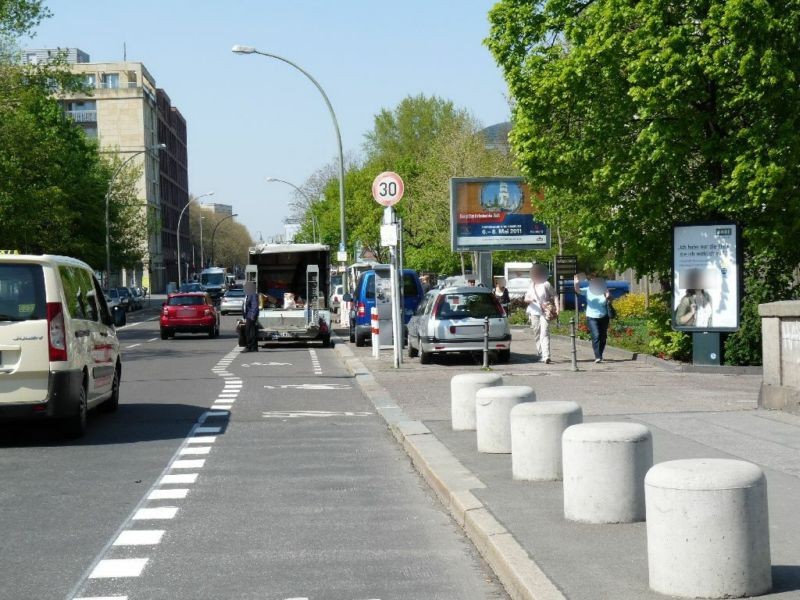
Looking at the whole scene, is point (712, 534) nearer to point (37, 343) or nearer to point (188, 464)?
point (188, 464)

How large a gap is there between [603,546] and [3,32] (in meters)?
45.9

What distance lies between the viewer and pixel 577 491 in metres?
7.70

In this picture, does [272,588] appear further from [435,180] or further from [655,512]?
[435,180]

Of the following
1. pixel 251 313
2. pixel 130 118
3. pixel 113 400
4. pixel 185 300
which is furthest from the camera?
pixel 130 118

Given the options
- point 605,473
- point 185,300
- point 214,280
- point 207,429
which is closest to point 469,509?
point 605,473

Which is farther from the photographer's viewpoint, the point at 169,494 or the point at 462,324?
the point at 462,324

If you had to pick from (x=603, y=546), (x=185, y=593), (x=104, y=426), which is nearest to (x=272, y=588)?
(x=185, y=593)

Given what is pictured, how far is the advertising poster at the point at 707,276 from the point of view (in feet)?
70.5

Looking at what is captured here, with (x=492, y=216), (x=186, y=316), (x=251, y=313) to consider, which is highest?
(x=492, y=216)

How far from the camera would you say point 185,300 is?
43.6 m

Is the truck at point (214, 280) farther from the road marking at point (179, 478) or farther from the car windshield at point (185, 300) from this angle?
the road marking at point (179, 478)

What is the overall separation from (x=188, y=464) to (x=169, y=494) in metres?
1.72

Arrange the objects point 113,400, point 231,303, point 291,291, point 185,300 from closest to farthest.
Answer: point 113,400, point 291,291, point 185,300, point 231,303

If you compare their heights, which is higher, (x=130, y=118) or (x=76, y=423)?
(x=130, y=118)
